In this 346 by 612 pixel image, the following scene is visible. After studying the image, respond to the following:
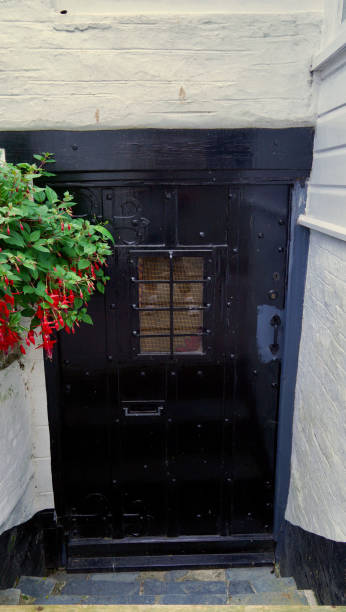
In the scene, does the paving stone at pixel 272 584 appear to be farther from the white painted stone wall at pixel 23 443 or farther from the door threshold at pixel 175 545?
the white painted stone wall at pixel 23 443

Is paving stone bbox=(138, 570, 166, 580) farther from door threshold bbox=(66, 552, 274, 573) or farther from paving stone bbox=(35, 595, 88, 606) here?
paving stone bbox=(35, 595, 88, 606)

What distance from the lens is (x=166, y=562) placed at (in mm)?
3760

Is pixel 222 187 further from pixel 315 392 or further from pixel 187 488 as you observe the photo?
pixel 187 488

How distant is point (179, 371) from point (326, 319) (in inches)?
43.6

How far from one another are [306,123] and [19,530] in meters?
3.26

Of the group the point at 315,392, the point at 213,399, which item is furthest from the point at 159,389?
the point at 315,392

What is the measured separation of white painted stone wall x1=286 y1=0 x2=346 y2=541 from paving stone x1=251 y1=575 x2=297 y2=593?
0.45m

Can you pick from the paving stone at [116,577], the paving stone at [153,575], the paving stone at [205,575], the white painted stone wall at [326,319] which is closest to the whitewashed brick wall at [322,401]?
the white painted stone wall at [326,319]

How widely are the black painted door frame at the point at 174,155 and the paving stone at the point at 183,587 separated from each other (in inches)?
113

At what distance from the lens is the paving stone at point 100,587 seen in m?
3.58

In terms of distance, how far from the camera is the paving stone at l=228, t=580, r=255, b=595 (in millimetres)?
3549

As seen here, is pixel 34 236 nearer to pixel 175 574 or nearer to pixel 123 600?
pixel 123 600

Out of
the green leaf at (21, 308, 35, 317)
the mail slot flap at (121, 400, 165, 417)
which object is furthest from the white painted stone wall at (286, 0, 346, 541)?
the green leaf at (21, 308, 35, 317)

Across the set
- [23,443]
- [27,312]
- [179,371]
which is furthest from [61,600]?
[27,312]
